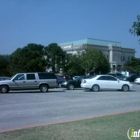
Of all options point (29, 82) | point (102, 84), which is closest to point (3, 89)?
point (29, 82)

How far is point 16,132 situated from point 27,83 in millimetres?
15343

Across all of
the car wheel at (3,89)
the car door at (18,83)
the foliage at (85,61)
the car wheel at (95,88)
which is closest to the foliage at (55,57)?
the foliage at (85,61)

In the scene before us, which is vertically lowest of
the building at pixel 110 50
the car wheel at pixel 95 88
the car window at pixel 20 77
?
the car wheel at pixel 95 88

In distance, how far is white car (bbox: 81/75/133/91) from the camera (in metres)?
23.2

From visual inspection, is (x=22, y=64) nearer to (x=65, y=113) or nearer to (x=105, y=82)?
(x=105, y=82)

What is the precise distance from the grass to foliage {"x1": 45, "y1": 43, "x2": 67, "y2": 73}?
5630cm

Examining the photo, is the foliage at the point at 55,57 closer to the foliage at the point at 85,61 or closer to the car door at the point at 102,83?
the foliage at the point at 85,61

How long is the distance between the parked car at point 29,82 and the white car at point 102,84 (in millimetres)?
3021

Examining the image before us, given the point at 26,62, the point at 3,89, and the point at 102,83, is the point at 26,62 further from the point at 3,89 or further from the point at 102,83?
the point at 102,83

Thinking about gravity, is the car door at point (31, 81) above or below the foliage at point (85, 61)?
below

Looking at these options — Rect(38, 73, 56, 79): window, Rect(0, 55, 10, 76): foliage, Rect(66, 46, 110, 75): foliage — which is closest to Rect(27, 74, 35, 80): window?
Rect(38, 73, 56, 79): window

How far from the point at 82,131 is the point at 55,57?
58338 millimetres

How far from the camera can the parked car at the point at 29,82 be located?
2161cm

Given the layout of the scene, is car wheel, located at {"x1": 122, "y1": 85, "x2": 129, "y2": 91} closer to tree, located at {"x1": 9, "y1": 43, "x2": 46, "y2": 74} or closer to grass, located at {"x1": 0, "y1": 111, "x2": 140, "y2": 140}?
grass, located at {"x1": 0, "y1": 111, "x2": 140, "y2": 140}
